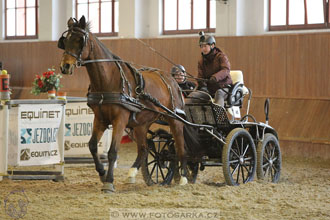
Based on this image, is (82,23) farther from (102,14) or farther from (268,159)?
(102,14)

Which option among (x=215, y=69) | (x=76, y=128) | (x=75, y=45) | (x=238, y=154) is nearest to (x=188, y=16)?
(x=76, y=128)

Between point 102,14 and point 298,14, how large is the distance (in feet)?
17.7

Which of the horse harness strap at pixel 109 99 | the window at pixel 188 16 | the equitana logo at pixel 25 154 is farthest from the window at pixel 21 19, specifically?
the horse harness strap at pixel 109 99

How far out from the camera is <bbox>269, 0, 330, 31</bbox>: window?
11.5m

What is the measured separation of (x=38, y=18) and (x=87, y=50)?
34.4 feet

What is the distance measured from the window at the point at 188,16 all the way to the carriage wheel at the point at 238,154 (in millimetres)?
6161

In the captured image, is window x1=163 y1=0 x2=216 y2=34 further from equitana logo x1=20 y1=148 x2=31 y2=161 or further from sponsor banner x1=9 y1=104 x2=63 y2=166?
equitana logo x1=20 y1=148 x2=31 y2=161

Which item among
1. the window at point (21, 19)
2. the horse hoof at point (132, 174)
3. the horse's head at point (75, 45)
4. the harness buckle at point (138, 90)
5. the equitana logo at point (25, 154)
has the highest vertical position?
the window at point (21, 19)

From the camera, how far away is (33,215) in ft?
16.7

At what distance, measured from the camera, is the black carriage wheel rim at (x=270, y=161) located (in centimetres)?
754

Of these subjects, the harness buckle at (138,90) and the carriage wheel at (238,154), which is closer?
the harness buckle at (138,90)

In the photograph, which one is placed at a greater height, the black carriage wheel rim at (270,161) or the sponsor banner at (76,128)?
the sponsor banner at (76,128)

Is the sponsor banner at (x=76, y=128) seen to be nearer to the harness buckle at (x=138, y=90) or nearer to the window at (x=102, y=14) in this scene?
the harness buckle at (x=138, y=90)

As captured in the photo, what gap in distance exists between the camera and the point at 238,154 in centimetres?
712
